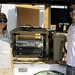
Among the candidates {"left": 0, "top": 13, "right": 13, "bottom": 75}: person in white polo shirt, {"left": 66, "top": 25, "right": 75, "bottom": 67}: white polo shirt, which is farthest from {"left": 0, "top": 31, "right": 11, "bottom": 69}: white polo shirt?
{"left": 66, "top": 25, "right": 75, "bottom": 67}: white polo shirt

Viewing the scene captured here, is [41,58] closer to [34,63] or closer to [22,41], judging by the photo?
[34,63]

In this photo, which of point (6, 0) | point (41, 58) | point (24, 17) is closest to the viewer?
point (41, 58)

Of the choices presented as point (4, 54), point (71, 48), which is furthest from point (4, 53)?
point (71, 48)

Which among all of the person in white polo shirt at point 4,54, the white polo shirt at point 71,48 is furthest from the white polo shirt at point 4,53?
the white polo shirt at point 71,48

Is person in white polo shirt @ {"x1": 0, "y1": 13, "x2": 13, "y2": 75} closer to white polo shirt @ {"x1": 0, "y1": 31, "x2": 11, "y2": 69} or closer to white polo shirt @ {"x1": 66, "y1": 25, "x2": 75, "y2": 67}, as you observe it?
white polo shirt @ {"x1": 0, "y1": 31, "x2": 11, "y2": 69}

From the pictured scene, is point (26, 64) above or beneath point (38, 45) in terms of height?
beneath

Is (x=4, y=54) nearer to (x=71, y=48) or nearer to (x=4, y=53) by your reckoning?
(x=4, y=53)

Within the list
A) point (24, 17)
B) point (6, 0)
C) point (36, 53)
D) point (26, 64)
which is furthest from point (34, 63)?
point (24, 17)

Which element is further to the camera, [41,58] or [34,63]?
[41,58]

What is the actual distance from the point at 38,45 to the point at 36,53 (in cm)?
11

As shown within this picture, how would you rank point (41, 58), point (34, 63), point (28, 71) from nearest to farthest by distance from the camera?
point (28, 71) < point (34, 63) < point (41, 58)

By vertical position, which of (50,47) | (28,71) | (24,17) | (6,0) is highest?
(6,0)

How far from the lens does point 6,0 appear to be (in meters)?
2.51

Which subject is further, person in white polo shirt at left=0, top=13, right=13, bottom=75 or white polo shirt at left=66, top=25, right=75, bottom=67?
person in white polo shirt at left=0, top=13, right=13, bottom=75
